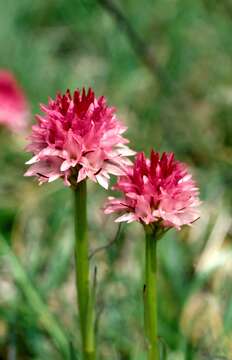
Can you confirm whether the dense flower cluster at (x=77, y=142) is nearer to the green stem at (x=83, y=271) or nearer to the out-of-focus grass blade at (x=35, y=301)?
the green stem at (x=83, y=271)

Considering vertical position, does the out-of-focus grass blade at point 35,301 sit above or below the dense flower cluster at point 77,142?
below

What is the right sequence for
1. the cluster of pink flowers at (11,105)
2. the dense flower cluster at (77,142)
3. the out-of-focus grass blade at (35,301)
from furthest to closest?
the cluster of pink flowers at (11,105) → the out-of-focus grass blade at (35,301) → the dense flower cluster at (77,142)

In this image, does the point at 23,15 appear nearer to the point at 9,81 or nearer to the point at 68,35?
the point at 68,35

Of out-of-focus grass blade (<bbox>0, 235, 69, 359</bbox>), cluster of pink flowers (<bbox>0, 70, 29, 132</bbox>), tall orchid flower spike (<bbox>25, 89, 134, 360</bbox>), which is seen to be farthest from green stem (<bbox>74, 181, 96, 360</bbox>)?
cluster of pink flowers (<bbox>0, 70, 29, 132</bbox>)

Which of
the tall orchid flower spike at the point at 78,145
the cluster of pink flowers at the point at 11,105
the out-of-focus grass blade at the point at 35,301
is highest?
the cluster of pink flowers at the point at 11,105

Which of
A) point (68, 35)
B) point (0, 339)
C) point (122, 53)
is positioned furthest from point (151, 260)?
point (68, 35)

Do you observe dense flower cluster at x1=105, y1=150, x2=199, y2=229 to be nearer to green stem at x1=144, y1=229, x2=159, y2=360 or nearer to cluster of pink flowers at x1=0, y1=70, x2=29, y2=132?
green stem at x1=144, y1=229, x2=159, y2=360

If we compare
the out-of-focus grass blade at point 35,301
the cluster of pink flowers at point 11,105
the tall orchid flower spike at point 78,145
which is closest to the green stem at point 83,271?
the tall orchid flower spike at point 78,145
